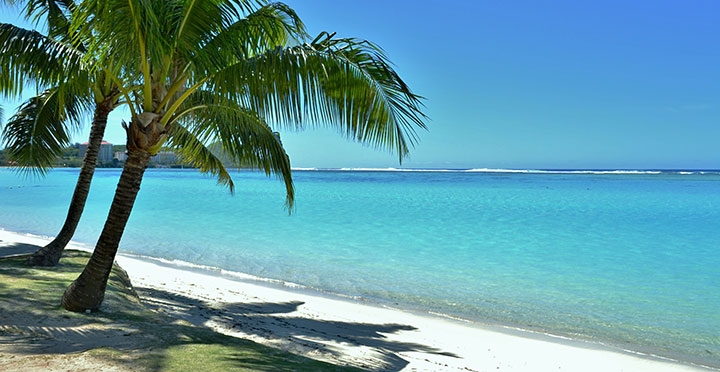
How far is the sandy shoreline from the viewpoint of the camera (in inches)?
214

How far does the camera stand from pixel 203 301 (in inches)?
296

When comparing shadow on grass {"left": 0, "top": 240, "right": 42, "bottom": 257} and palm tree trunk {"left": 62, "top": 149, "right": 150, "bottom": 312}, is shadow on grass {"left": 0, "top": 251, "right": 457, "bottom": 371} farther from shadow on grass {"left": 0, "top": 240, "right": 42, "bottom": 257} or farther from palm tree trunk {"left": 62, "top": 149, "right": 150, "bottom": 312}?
shadow on grass {"left": 0, "top": 240, "right": 42, "bottom": 257}

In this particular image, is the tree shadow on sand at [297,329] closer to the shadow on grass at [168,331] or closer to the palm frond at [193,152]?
the shadow on grass at [168,331]

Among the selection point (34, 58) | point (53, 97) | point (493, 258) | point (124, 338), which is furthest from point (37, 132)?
point (493, 258)

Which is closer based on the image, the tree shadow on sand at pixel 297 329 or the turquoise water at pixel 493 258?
the tree shadow on sand at pixel 297 329

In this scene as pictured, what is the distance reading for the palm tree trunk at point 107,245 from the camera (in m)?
4.63

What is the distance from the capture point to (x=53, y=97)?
24.7 feet

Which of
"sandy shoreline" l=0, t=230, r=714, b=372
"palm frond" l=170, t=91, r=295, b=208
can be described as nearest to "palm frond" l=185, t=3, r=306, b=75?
"palm frond" l=170, t=91, r=295, b=208

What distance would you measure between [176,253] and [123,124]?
33.6ft

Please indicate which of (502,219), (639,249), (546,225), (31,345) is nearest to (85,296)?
(31,345)

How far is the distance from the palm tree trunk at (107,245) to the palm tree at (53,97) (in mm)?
982

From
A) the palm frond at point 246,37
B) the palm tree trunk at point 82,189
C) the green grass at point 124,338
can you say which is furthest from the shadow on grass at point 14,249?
the palm frond at point 246,37

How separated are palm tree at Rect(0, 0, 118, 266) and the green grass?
1.72m

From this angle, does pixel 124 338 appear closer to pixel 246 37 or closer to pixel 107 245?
pixel 107 245
